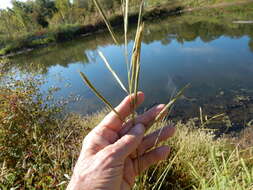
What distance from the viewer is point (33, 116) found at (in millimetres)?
2547

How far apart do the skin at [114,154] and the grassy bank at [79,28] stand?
17279 millimetres

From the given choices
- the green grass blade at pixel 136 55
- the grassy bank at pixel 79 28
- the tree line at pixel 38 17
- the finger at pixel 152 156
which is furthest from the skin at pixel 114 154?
the tree line at pixel 38 17

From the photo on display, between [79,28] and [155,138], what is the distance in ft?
70.5

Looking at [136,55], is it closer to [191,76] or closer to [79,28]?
[191,76]

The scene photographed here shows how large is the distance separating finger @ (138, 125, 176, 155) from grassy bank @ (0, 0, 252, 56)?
56.6 ft

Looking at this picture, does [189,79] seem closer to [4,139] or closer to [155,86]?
[155,86]

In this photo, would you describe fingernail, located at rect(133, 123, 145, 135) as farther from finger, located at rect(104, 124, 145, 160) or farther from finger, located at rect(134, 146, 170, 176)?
finger, located at rect(134, 146, 170, 176)

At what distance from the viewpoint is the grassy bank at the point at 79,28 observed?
18734 mm

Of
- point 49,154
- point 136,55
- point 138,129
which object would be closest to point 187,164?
point 138,129

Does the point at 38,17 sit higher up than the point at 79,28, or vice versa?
the point at 38,17

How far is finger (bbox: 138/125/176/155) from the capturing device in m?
1.14

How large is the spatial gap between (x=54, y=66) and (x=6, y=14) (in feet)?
Result: 62.4

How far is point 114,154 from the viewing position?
0.91m

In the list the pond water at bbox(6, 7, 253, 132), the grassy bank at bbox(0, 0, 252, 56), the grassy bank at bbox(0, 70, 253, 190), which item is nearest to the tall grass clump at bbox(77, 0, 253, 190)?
the grassy bank at bbox(0, 70, 253, 190)
